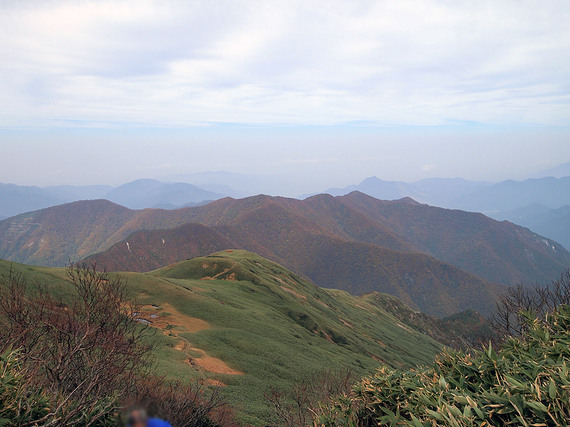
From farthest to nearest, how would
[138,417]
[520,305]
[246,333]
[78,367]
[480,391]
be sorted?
[246,333] < [520,305] < [78,367] < [480,391] < [138,417]

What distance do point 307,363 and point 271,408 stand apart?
49.4 feet

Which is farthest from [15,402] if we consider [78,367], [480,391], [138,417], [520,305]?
[520,305]

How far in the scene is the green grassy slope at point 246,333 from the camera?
29578 mm

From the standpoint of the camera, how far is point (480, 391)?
892cm

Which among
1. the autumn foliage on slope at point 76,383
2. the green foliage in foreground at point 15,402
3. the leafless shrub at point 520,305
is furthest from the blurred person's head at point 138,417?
the leafless shrub at point 520,305

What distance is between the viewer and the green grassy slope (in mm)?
29578

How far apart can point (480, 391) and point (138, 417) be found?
9460 millimetres

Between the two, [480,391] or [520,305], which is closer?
[480,391]

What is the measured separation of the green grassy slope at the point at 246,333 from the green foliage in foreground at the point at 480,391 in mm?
14386

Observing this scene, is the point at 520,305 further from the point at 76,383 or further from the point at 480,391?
the point at 76,383

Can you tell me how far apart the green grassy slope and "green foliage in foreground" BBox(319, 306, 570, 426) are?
14386 mm

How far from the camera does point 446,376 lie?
10.2m

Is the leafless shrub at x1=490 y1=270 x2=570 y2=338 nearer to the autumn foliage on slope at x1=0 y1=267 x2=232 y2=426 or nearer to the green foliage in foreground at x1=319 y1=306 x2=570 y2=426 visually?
the green foliage in foreground at x1=319 y1=306 x2=570 y2=426

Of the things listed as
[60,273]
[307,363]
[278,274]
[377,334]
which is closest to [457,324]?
[377,334]
